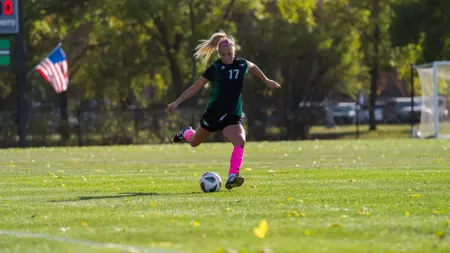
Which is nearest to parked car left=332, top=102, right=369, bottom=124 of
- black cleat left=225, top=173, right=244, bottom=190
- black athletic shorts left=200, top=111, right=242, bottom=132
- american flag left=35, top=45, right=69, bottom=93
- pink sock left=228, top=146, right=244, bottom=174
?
american flag left=35, top=45, right=69, bottom=93

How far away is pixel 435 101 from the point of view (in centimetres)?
4228

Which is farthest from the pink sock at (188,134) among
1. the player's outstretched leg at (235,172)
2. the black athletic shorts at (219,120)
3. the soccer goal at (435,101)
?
the soccer goal at (435,101)

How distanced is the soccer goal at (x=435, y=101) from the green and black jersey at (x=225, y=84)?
94.5ft

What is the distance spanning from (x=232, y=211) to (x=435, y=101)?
107 feet

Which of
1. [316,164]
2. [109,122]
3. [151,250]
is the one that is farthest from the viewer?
[109,122]

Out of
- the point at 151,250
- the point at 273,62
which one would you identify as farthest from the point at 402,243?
the point at 273,62

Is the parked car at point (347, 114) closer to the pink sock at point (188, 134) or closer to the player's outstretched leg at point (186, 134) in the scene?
the player's outstretched leg at point (186, 134)

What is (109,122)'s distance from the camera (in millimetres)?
43500

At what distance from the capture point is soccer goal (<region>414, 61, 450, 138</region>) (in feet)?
139

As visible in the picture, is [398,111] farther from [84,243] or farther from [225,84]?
[84,243]

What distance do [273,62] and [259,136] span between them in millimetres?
4614

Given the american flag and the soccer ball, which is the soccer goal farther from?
the soccer ball

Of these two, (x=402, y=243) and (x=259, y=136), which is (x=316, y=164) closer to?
(x=402, y=243)

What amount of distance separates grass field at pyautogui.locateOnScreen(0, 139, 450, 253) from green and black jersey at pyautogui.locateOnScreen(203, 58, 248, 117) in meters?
1.15
